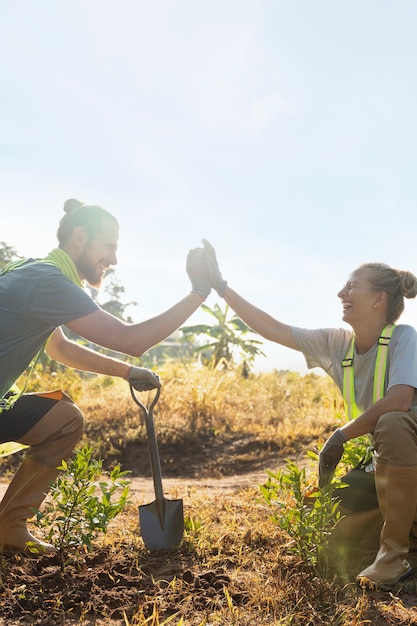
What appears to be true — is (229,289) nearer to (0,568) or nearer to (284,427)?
(0,568)

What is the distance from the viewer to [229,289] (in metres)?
3.76

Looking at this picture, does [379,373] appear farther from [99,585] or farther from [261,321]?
[99,585]

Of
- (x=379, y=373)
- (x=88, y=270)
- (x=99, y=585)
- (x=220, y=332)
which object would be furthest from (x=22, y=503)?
(x=220, y=332)

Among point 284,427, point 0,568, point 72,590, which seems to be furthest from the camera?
point 284,427

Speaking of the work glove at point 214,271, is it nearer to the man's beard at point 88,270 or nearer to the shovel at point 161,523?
the man's beard at point 88,270

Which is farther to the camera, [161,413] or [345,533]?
[161,413]

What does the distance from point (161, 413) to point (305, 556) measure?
629 centimetres

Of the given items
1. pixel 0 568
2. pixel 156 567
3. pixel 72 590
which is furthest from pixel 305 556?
pixel 0 568

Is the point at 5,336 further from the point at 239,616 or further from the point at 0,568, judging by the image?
the point at 239,616

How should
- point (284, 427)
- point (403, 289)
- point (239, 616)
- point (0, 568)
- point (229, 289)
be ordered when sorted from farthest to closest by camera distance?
1. point (284, 427)
2. point (229, 289)
3. point (403, 289)
4. point (0, 568)
5. point (239, 616)

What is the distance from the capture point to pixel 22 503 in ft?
10.5

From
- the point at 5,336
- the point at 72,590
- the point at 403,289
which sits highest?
the point at 403,289

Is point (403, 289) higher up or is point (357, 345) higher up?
point (403, 289)

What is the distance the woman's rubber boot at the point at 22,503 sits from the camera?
3.15 metres
